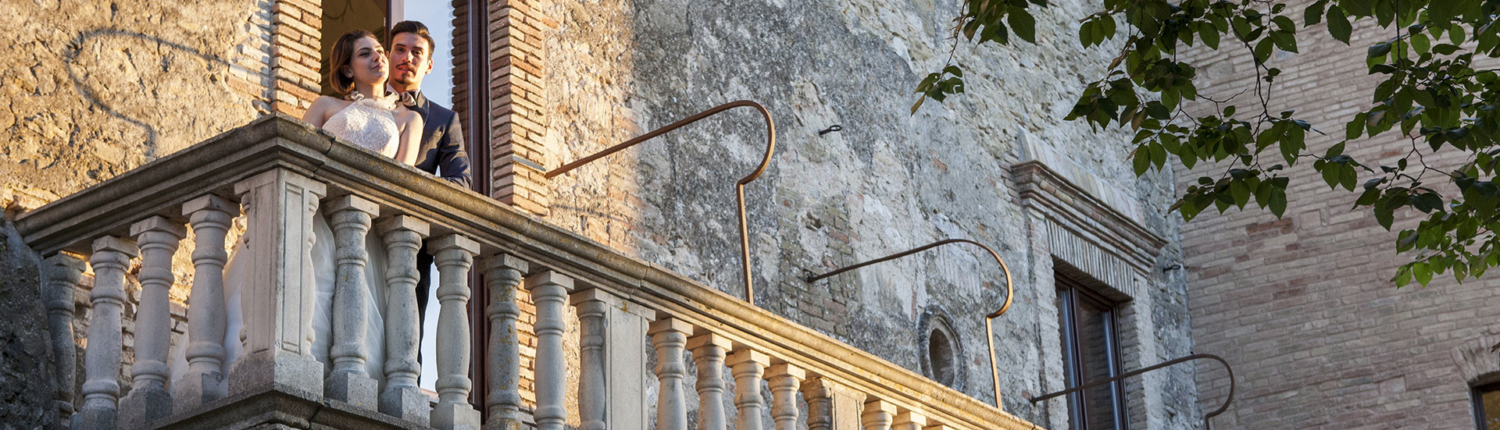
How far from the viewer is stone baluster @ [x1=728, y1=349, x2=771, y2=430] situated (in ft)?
17.6

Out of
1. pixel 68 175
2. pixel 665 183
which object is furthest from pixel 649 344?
pixel 68 175

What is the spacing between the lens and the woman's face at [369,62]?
196 inches

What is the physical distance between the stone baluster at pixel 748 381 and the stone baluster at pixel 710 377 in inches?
4.3

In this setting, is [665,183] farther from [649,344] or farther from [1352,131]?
[1352,131]

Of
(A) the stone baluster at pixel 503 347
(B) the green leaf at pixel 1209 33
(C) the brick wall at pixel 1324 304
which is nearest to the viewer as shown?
(A) the stone baluster at pixel 503 347

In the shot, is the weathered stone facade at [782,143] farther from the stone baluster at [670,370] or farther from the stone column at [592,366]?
the stone baluster at [670,370]

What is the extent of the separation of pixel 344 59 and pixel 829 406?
1.84 m

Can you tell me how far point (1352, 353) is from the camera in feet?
39.2

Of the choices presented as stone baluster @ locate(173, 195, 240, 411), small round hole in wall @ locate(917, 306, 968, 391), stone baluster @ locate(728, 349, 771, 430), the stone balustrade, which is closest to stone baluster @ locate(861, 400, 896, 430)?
stone baluster @ locate(728, 349, 771, 430)

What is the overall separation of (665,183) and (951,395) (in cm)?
186

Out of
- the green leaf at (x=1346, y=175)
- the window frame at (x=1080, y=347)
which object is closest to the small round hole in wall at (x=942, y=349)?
the window frame at (x=1080, y=347)

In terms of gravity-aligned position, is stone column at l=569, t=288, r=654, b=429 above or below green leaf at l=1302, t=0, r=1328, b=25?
below

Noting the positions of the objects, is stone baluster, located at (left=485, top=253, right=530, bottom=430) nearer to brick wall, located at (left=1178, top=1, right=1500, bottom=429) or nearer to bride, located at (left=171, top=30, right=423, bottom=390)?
bride, located at (left=171, top=30, right=423, bottom=390)

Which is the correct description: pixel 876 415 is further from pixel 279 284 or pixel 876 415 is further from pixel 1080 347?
pixel 1080 347
